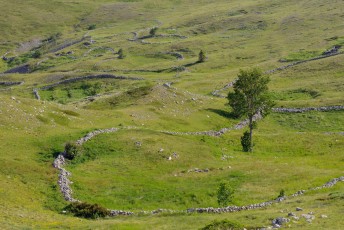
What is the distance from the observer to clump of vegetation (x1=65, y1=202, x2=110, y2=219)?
4153cm

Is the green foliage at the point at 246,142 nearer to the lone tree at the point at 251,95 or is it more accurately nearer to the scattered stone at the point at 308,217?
the lone tree at the point at 251,95

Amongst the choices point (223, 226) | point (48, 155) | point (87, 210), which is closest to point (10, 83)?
point (48, 155)

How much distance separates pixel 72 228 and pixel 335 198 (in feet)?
75.2

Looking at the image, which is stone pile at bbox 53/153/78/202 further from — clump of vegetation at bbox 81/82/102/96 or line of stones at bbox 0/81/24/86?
line of stones at bbox 0/81/24/86

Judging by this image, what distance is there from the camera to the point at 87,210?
137ft

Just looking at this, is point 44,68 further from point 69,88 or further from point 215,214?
point 215,214

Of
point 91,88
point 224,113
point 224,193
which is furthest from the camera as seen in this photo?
point 91,88

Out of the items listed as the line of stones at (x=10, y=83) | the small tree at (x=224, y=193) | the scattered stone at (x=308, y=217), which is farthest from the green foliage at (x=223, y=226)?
the line of stones at (x=10, y=83)

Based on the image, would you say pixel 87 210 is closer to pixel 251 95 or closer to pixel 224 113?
pixel 251 95

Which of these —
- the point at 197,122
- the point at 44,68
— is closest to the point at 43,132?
the point at 197,122

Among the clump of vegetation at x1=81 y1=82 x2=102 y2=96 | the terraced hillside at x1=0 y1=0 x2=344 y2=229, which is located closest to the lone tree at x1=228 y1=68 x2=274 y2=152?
the terraced hillside at x1=0 y1=0 x2=344 y2=229

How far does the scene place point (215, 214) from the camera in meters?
41.1

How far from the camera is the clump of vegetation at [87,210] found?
136 feet

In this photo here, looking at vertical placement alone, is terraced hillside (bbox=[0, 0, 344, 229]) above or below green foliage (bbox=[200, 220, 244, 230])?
below
